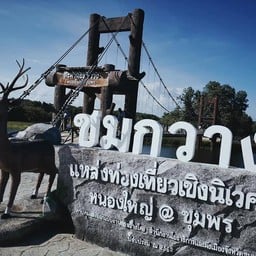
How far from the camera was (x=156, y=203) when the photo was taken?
459cm

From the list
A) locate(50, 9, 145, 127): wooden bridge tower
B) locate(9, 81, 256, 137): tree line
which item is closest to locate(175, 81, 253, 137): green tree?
locate(9, 81, 256, 137): tree line

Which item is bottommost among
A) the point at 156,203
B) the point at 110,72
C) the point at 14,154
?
the point at 156,203

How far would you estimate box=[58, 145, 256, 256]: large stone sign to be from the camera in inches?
159

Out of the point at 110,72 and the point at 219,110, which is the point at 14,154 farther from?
the point at 219,110

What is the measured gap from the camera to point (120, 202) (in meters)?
4.87

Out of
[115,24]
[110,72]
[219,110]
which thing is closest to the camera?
[110,72]

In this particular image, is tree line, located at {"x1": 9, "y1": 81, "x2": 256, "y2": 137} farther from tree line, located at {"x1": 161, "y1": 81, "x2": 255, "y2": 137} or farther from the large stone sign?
the large stone sign

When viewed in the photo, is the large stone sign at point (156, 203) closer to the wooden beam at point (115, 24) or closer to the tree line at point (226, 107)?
the wooden beam at point (115, 24)

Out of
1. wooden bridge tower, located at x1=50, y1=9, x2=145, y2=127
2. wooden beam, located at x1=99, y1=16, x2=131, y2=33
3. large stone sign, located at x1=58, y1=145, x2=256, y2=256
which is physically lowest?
large stone sign, located at x1=58, y1=145, x2=256, y2=256

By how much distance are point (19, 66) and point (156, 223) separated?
309cm

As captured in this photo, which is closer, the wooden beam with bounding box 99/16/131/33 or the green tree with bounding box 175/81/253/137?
the wooden beam with bounding box 99/16/131/33

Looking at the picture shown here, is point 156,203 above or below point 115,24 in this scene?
below

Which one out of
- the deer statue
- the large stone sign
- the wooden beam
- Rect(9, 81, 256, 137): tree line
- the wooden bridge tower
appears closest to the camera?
the large stone sign

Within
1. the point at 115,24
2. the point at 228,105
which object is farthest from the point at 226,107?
the point at 115,24
